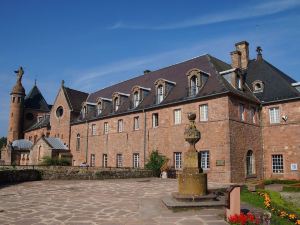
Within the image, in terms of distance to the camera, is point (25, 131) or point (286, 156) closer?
point (286, 156)

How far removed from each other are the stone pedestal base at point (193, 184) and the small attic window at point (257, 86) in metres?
19.3

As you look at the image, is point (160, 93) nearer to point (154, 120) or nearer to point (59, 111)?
point (154, 120)

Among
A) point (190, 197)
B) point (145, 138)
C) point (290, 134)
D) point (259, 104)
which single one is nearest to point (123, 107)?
point (145, 138)

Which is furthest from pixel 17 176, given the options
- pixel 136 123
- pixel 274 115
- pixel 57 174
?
pixel 274 115

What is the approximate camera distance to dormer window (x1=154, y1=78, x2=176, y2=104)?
93.7 ft

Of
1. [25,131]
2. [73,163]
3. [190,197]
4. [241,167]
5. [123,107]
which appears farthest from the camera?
[25,131]

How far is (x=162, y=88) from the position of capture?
28.9m

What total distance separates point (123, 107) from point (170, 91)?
6.79 metres

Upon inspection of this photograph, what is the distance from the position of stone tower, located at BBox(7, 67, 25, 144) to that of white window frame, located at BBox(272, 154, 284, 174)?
4662cm

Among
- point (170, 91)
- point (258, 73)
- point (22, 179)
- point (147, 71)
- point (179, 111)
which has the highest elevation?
point (147, 71)

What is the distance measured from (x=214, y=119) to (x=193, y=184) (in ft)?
45.5

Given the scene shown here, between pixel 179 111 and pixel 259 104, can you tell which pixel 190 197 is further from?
pixel 259 104

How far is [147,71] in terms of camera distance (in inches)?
1553

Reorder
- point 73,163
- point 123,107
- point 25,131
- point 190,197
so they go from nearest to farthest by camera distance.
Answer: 1. point 190,197
2. point 123,107
3. point 73,163
4. point 25,131
